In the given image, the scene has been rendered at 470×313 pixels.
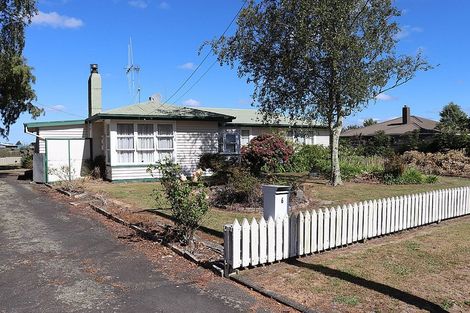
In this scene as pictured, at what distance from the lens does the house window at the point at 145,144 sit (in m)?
19.9

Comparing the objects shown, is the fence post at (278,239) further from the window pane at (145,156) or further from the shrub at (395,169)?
the window pane at (145,156)

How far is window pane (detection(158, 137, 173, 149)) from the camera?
20453mm

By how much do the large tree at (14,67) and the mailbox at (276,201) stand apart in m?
21.4

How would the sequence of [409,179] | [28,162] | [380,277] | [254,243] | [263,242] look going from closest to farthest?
[380,277] → [254,243] → [263,242] → [409,179] → [28,162]

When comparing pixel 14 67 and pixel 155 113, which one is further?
pixel 14 67

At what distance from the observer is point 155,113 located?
2030 cm

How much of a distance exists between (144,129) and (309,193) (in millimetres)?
8985

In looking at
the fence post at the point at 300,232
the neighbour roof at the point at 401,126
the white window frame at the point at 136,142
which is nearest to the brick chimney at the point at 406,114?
the neighbour roof at the point at 401,126

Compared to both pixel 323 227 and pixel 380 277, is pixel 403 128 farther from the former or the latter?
pixel 380 277

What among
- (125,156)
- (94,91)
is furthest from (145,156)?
(94,91)

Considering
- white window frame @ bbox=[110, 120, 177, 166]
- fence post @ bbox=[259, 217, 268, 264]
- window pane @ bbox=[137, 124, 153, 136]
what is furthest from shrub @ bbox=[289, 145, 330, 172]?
fence post @ bbox=[259, 217, 268, 264]

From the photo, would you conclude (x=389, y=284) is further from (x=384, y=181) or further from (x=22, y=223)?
(x=384, y=181)

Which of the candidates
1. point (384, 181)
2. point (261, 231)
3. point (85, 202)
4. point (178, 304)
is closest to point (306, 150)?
point (384, 181)

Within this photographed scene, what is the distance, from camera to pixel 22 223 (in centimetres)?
1057
